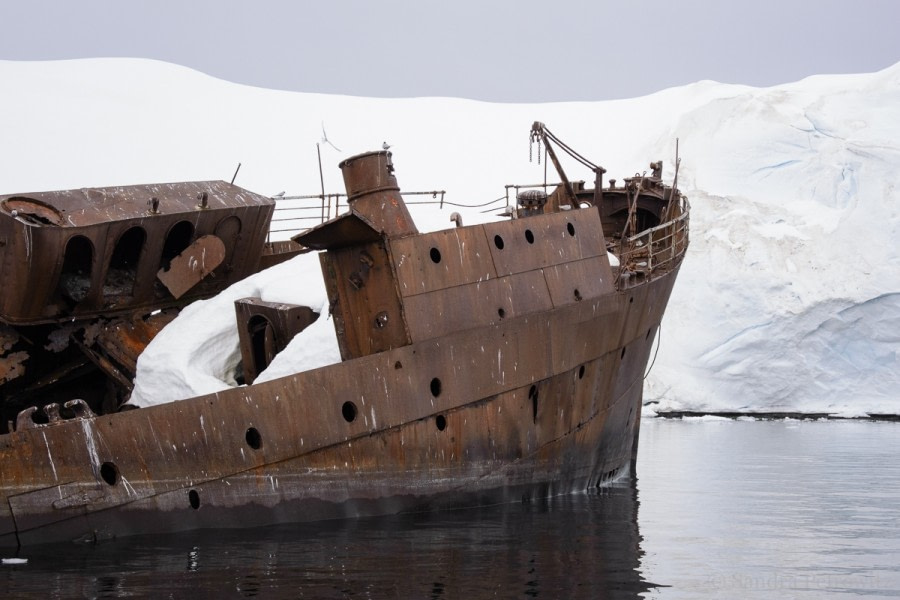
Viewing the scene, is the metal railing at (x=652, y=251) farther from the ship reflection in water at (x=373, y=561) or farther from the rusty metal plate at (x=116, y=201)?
the rusty metal plate at (x=116, y=201)

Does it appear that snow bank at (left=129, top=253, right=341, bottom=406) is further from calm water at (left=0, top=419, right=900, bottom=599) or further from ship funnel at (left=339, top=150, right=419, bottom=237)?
calm water at (left=0, top=419, right=900, bottom=599)

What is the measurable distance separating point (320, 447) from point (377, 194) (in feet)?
8.20

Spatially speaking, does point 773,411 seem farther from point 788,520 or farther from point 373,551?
point 373,551

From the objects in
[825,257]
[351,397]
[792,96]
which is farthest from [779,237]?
[351,397]

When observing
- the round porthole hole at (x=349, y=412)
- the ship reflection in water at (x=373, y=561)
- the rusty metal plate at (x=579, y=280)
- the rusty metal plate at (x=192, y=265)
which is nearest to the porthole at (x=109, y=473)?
the ship reflection in water at (x=373, y=561)

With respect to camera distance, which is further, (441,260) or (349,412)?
(441,260)

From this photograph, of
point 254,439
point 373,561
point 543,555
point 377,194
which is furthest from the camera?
point 377,194

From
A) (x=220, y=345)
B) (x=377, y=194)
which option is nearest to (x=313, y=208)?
(x=220, y=345)

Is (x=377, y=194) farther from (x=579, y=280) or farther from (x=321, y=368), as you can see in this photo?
(x=579, y=280)

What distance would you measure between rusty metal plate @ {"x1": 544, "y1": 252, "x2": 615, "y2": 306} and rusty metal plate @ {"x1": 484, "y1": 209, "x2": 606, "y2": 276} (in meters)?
0.08

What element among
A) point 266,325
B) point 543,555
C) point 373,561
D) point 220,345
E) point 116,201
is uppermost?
point 116,201

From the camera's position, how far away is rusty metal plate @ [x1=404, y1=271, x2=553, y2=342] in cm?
997

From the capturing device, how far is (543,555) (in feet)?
28.3

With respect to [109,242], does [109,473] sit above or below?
below
